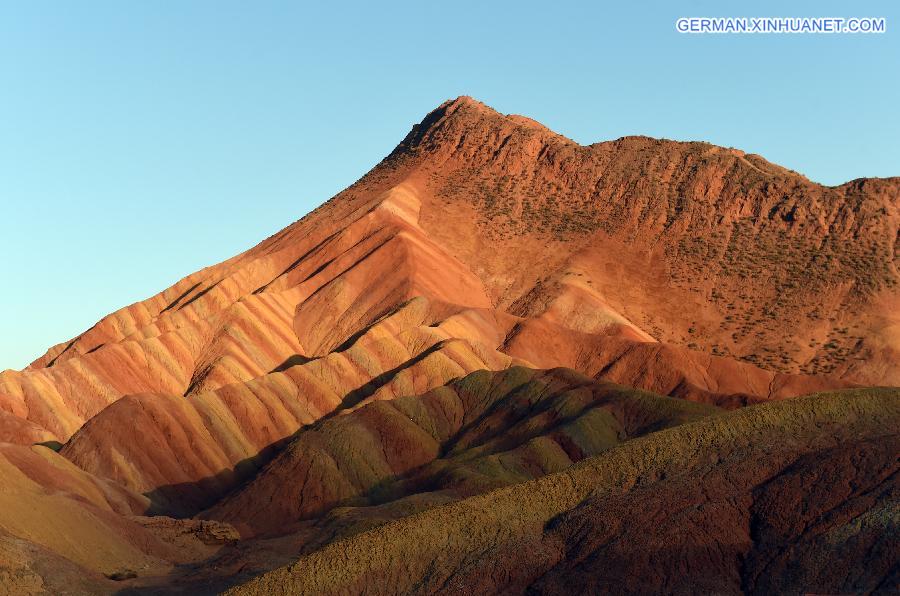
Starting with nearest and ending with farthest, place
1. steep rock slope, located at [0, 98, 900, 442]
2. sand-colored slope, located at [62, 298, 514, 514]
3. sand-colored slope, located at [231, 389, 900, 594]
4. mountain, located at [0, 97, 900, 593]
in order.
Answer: sand-colored slope, located at [231, 389, 900, 594] < mountain, located at [0, 97, 900, 593] < sand-colored slope, located at [62, 298, 514, 514] < steep rock slope, located at [0, 98, 900, 442]

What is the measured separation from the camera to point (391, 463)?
9150 cm

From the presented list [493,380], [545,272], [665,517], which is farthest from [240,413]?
[665,517]

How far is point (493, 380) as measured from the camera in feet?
336

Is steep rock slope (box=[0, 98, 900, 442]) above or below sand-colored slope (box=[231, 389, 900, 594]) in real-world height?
above

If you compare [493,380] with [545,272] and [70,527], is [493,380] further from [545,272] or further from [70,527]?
[70,527]

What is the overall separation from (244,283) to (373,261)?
14103 mm

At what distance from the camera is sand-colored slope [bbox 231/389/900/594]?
4147cm

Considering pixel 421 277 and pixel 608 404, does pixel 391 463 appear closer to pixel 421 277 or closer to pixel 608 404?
pixel 608 404

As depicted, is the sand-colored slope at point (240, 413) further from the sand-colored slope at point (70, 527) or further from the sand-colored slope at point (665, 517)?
the sand-colored slope at point (665, 517)

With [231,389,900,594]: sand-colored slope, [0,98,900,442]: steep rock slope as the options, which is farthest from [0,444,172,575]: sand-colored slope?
[0,98,900,442]: steep rock slope

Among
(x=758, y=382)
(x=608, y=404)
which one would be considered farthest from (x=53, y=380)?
(x=758, y=382)

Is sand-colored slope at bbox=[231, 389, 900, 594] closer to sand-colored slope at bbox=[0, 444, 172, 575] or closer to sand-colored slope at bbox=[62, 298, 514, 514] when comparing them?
sand-colored slope at bbox=[0, 444, 172, 575]

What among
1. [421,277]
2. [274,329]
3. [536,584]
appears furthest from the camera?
[421,277]

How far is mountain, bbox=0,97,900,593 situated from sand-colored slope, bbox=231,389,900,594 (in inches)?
4.9
